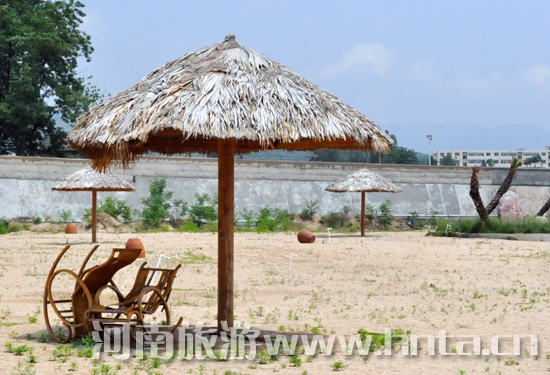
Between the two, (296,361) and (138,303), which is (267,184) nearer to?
(138,303)

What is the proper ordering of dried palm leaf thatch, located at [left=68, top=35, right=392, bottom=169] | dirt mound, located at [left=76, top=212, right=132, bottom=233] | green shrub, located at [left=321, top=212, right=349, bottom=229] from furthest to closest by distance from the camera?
green shrub, located at [left=321, top=212, right=349, bottom=229]
dirt mound, located at [left=76, top=212, right=132, bottom=233]
dried palm leaf thatch, located at [left=68, top=35, right=392, bottom=169]

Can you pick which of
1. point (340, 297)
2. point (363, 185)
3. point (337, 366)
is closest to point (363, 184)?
point (363, 185)

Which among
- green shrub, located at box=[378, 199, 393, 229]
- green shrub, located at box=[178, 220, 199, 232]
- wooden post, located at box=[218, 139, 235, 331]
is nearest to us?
wooden post, located at box=[218, 139, 235, 331]

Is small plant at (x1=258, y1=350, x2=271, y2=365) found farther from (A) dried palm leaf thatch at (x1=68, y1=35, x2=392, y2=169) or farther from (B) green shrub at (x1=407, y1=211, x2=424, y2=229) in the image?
(B) green shrub at (x1=407, y1=211, x2=424, y2=229)

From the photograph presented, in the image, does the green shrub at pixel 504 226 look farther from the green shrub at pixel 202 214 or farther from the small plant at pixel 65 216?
the small plant at pixel 65 216

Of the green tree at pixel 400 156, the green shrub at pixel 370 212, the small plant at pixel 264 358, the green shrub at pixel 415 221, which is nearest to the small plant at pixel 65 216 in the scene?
the green shrub at pixel 370 212

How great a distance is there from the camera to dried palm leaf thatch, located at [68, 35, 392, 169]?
7180mm

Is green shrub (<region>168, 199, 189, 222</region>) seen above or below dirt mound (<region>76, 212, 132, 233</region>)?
above

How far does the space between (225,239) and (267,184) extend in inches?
989

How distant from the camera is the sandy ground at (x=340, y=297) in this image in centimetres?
677

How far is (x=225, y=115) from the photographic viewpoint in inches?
284

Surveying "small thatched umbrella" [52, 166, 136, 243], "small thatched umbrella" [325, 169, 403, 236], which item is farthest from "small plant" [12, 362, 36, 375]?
"small thatched umbrella" [325, 169, 403, 236]

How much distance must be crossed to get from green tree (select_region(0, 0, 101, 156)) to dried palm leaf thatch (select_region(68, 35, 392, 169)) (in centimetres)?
2441

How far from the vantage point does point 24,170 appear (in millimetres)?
28406
